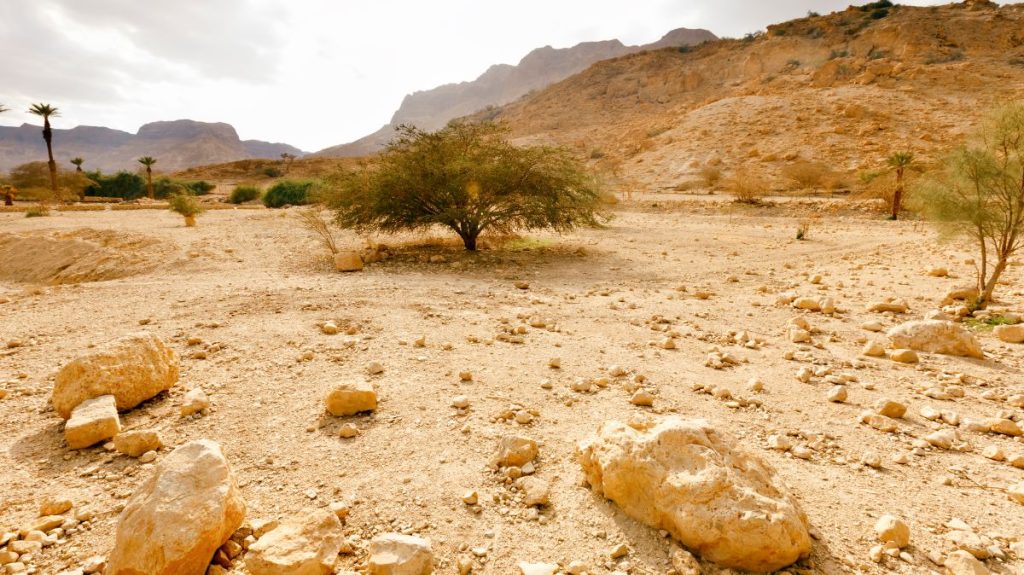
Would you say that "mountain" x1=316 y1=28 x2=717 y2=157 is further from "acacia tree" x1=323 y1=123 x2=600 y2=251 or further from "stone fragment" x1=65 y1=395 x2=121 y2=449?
"stone fragment" x1=65 y1=395 x2=121 y2=449

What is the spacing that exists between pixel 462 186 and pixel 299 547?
8.79 metres

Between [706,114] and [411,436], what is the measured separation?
129 ft

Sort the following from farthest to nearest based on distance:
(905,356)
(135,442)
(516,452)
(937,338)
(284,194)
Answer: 1. (284,194)
2. (937,338)
3. (905,356)
4. (135,442)
5. (516,452)

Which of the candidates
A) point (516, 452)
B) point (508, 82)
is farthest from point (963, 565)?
point (508, 82)

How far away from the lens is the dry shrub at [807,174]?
23.9 meters

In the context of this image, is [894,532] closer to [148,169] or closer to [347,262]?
A: [347,262]

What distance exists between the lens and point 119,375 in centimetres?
334

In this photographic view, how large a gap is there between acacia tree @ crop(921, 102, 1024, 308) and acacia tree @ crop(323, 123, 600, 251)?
260 inches

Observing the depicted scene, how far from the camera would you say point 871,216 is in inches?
664

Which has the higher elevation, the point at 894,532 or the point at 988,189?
the point at 988,189

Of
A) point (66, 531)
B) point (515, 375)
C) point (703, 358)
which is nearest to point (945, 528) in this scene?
point (703, 358)

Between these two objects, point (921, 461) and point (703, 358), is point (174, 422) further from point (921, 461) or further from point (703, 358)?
point (921, 461)

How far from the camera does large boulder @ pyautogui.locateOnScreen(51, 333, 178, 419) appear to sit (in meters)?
3.25

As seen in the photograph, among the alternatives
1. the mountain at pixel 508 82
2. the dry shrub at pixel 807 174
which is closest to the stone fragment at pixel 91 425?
the dry shrub at pixel 807 174
